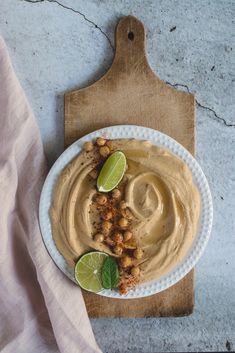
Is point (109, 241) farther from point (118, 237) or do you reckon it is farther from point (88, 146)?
point (88, 146)

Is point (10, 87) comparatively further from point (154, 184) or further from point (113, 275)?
point (113, 275)

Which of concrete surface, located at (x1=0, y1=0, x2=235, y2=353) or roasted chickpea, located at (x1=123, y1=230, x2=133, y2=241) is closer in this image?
roasted chickpea, located at (x1=123, y1=230, x2=133, y2=241)

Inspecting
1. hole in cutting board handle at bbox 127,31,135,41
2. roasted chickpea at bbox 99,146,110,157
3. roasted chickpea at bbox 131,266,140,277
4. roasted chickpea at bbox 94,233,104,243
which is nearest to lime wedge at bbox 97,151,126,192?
roasted chickpea at bbox 99,146,110,157

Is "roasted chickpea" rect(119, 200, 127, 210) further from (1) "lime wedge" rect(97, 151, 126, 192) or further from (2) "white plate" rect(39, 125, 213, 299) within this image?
(2) "white plate" rect(39, 125, 213, 299)

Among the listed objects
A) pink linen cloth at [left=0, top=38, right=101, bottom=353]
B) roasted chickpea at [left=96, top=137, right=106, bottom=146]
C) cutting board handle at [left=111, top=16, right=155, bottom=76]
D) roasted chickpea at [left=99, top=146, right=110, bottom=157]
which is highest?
cutting board handle at [left=111, top=16, right=155, bottom=76]

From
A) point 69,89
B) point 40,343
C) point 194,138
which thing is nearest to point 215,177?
point 194,138

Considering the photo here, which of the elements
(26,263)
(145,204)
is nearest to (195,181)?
(145,204)

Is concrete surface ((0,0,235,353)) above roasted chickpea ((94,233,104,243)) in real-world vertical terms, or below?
above

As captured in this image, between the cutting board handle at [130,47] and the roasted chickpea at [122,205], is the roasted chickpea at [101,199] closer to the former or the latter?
the roasted chickpea at [122,205]
